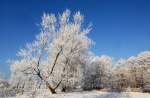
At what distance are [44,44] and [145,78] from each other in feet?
135

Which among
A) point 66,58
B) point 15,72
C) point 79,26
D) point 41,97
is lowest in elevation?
point 41,97

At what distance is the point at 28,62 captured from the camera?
32969mm

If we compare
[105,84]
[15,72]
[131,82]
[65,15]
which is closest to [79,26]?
[65,15]

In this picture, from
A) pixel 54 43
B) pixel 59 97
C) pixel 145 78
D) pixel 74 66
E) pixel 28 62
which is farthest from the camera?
pixel 145 78

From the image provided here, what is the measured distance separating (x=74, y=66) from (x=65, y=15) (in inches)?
344

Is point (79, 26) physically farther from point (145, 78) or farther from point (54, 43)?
point (145, 78)

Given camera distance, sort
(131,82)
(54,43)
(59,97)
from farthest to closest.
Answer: (131,82), (54,43), (59,97)

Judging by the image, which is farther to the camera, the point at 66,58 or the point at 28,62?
the point at 66,58

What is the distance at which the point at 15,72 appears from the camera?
1325 inches

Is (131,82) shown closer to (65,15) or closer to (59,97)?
(65,15)

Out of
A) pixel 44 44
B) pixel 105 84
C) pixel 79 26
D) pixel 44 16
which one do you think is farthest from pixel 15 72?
pixel 105 84

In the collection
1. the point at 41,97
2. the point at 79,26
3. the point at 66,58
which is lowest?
the point at 41,97

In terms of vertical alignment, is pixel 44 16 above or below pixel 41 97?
above

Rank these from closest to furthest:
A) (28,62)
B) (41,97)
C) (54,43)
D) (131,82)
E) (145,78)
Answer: (41,97) < (28,62) < (54,43) < (145,78) < (131,82)
